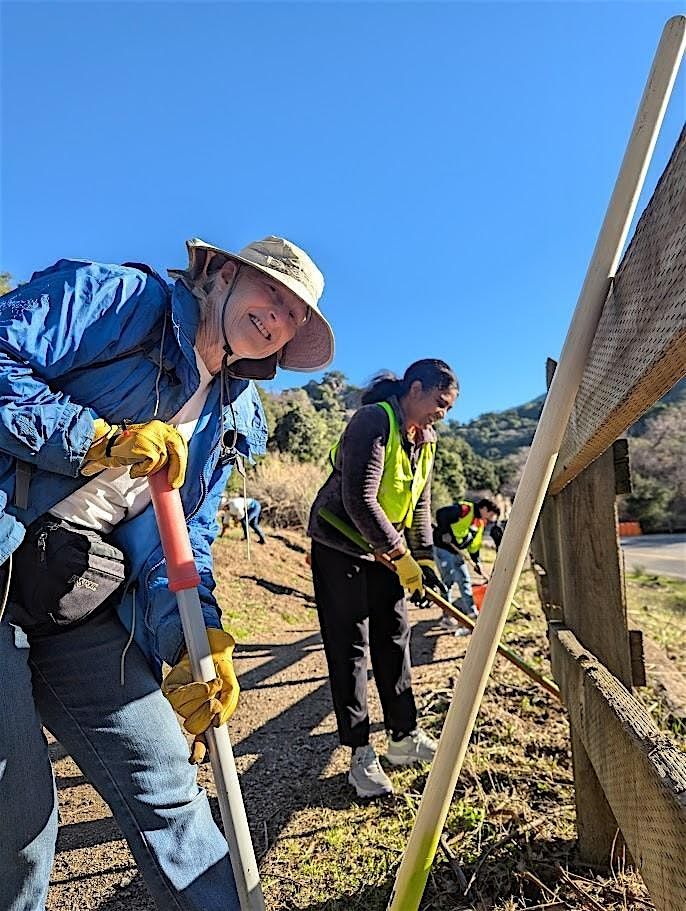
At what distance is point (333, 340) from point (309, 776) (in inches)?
92.4

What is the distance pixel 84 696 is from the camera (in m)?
1.68

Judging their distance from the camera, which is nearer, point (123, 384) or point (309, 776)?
point (123, 384)

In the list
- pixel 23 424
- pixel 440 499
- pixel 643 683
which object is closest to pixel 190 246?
pixel 23 424

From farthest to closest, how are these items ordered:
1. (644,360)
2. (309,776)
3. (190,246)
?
(309,776) → (190,246) → (644,360)

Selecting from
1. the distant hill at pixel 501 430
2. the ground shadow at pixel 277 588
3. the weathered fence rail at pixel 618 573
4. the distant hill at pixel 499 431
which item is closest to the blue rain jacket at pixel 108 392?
the weathered fence rail at pixel 618 573

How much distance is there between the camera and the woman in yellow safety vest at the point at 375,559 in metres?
3.08

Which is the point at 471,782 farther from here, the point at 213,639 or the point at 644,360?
the point at 644,360

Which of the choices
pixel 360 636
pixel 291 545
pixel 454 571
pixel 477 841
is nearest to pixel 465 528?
pixel 454 571

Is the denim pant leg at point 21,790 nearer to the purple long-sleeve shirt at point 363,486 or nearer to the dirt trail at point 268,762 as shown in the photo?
the dirt trail at point 268,762

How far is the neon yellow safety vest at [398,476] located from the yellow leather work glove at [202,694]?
1691 millimetres

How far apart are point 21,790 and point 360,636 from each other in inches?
70.8

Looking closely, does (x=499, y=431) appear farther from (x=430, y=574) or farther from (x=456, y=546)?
(x=430, y=574)

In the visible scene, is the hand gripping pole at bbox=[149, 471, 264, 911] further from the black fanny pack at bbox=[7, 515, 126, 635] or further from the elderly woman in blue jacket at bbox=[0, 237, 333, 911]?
the black fanny pack at bbox=[7, 515, 126, 635]

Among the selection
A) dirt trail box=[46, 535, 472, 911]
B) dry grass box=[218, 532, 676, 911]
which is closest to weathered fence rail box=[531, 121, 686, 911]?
dry grass box=[218, 532, 676, 911]
